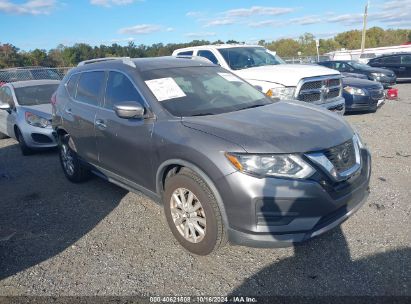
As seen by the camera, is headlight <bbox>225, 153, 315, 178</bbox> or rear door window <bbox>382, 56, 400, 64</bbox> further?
rear door window <bbox>382, 56, 400, 64</bbox>

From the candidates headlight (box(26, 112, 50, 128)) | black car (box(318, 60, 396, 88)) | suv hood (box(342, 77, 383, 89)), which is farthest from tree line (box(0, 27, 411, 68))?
headlight (box(26, 112, 50, 128))

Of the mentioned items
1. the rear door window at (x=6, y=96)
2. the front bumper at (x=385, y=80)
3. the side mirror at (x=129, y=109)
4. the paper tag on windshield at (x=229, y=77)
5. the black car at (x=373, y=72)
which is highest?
the paper tag on windshield at (x=229, y=77)

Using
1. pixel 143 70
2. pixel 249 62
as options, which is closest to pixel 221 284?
pixel 143 70

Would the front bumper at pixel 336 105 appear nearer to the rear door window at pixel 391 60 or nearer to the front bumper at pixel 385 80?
the front bumper at pixel 385 80

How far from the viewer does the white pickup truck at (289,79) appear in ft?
22.1

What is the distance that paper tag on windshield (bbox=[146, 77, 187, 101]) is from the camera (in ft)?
11.8

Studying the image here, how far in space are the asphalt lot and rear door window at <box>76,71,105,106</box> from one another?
1.36 meters

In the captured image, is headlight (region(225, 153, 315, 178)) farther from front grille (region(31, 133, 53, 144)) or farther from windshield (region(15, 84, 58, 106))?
windshield (region(15, 84, 58, 106))

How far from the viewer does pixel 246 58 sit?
8.39 m

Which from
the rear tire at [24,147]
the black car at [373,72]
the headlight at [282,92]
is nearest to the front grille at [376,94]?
the headlight at [282,92]

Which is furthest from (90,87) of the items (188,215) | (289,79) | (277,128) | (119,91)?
(289,79)

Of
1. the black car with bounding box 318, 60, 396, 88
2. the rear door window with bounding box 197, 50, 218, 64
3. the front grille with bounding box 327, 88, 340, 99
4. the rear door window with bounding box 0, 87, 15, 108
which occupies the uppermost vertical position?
the rear door window with bounding box 197, 50, 218, 64

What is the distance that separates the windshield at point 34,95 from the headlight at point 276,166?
6.77 metres

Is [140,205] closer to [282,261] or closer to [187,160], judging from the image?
[187,160]
